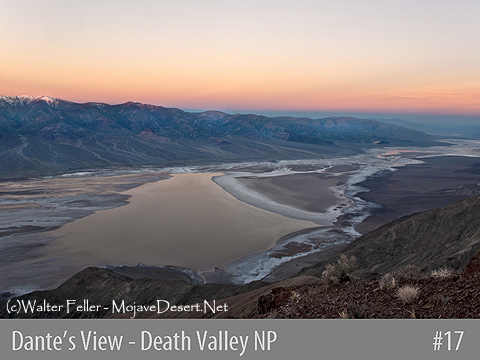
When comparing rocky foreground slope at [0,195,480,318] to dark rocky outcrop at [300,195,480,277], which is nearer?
rocky foreground slope at [0,195,480,318]

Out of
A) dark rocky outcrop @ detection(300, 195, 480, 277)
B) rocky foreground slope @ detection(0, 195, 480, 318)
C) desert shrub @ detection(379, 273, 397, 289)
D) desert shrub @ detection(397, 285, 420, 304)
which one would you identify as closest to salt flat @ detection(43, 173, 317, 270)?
rocky foreground slope @ detection(0, 195, 480, 318)

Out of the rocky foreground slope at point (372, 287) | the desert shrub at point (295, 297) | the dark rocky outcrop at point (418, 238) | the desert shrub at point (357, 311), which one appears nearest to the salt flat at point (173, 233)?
the rocky foreground slope at point (372, 287)

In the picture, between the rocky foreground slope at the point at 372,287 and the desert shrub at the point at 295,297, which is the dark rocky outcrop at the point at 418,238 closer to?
the rocky foreground slope at the point at 372,287

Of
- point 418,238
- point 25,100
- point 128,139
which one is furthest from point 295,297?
point 25,100

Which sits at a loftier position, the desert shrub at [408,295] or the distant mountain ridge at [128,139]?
the distant mountain ridge at [128,139]

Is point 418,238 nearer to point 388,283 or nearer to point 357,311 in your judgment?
point 388,283

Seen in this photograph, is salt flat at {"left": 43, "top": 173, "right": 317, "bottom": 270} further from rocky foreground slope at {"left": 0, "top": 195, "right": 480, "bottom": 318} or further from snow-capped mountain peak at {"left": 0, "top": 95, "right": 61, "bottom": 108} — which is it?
snow-capped mountain peak at {"left": 0, "top": 95, "right": 61, "bottom": 108}
